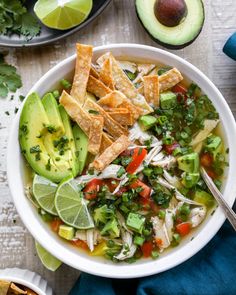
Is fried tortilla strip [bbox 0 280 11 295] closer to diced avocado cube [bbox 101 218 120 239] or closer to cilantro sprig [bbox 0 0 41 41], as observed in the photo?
diced avocado cube [bbox 101 218 120 239]

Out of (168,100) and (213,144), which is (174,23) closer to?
(168,100)

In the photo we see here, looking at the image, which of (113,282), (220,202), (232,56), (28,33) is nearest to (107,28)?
(28,33)

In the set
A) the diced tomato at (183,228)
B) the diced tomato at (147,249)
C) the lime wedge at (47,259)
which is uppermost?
the diced tomato at (183,228)

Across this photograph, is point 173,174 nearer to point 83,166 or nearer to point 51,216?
point 83,166

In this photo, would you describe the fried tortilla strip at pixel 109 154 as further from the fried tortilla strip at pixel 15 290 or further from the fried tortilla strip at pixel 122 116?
the fried tortilla strip at pixel 15 290

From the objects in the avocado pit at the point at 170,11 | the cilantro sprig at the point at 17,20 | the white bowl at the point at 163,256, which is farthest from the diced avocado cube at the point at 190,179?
the cilantro sprig at the point at 17,20

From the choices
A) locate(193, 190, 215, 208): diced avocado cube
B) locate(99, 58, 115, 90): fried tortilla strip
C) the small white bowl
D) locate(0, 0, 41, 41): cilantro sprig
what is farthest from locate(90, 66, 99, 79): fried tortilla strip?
the small white bowl
